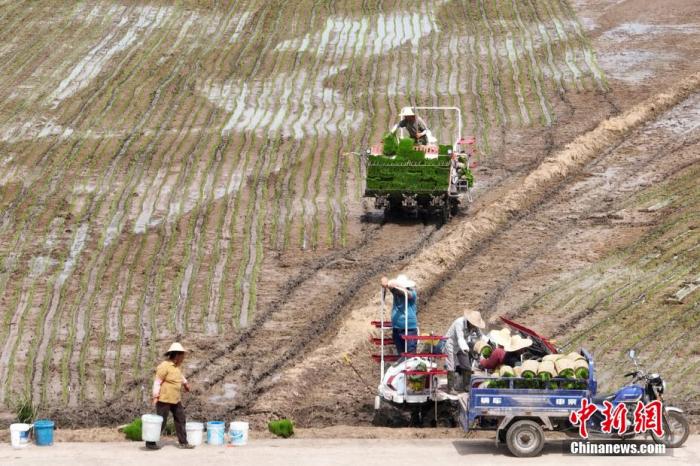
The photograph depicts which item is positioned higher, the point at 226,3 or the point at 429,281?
the point at 226,3

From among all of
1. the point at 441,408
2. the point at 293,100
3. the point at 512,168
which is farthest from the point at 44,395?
the point at 293,100

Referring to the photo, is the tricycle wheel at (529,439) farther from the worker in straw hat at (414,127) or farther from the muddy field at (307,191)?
the worker in straw hat at (414,127)

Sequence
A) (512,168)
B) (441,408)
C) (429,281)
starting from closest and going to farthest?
(441,408) → (429,281) → (512,168)

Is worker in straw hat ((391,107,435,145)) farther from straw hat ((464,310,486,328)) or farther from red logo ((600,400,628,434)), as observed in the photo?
red logo ((600,400,628,434))

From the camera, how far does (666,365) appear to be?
53.4 ft

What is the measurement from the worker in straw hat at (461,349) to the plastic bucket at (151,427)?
134 inches

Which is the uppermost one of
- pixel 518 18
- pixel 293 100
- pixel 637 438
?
pixel 518 18

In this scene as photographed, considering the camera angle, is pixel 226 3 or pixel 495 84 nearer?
pixel 495 84

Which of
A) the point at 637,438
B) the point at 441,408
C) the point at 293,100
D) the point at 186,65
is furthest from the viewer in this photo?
the point at 186,65

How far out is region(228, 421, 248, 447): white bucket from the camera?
44.3 ft

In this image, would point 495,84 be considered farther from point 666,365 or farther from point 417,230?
point 666,365

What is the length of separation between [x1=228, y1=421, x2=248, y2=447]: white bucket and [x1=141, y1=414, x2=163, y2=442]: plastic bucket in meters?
0.79

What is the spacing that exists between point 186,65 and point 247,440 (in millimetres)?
22545

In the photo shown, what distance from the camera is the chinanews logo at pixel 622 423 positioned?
13.1 meters
